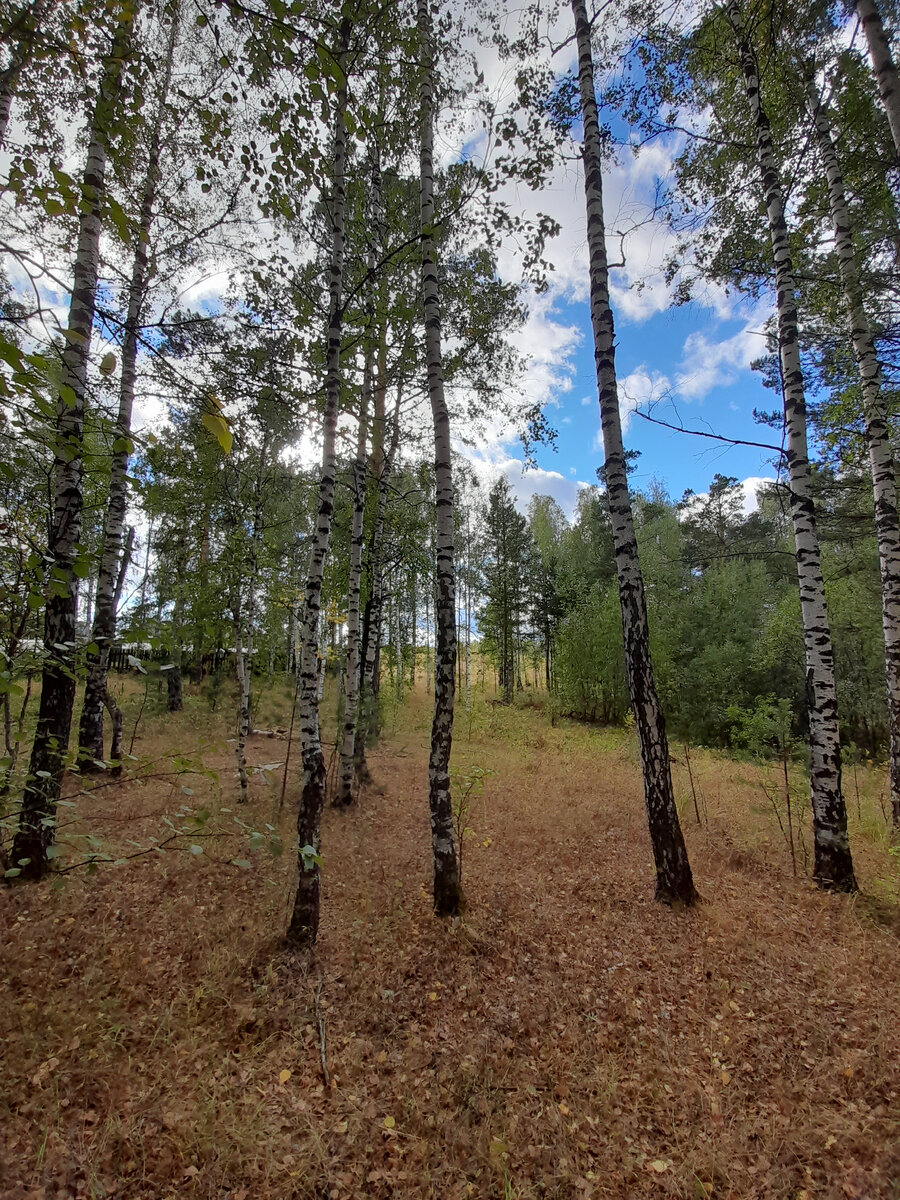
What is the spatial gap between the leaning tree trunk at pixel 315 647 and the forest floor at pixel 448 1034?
37 centimetres

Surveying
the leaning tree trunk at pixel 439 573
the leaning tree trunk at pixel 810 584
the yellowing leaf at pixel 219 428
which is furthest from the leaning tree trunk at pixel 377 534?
the yellowing leaf at pixel 219 428

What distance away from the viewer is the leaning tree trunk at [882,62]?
14.0 feet

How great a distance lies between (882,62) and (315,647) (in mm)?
7501

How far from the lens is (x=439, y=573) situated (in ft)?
16.1

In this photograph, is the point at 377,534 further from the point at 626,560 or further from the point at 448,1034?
the point at 448,1034

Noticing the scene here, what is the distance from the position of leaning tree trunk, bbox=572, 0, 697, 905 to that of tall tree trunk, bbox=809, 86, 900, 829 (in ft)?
11.1

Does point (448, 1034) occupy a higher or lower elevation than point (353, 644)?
lower

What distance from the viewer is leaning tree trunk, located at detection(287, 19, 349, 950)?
13.2ft

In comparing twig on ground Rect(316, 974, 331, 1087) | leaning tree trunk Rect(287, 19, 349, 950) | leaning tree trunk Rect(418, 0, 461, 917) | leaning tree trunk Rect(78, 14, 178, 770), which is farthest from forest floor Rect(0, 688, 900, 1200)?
leaning tree trunk Rect(78, 14, 178, 770)

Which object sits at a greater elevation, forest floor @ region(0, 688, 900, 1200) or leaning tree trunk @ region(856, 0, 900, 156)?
leaning tree trunk @ region(856, 0, 900, 156)

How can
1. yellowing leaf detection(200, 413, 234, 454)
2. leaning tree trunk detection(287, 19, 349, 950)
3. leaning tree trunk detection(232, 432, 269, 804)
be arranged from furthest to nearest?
leaning tree trunk detection(232, 432, 269, 804)
leaning tree trunk detection(287, 19, 349, 950)
yellowing leaf detection(200, 413, 234, 454)

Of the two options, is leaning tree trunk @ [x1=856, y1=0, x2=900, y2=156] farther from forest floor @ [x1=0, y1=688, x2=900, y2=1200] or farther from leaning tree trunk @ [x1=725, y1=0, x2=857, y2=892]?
forest floor @ [x1=0, y1=688, x2=900, y2=1200]

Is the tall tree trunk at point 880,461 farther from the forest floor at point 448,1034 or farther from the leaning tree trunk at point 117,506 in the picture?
the leaning tree trunk at point 117,506

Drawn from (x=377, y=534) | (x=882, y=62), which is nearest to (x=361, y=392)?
(x=377, y=534)
